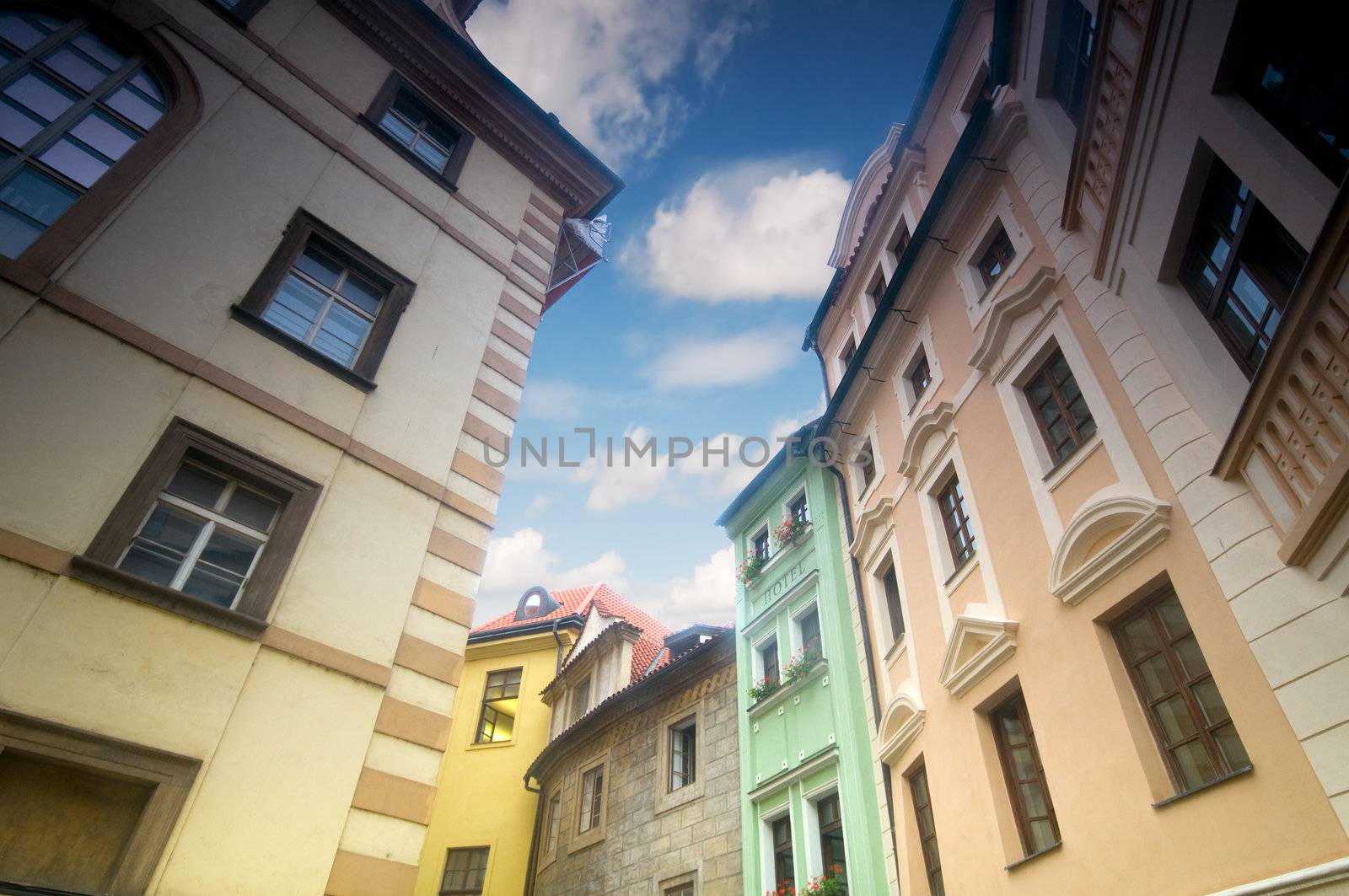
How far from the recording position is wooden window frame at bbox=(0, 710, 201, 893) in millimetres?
4891

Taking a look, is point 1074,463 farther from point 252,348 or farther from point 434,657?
point 252,348

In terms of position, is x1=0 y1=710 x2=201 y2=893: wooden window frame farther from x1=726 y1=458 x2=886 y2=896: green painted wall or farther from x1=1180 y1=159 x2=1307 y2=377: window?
x1=726 y1=458 x2=886 y2=896: green painted wall

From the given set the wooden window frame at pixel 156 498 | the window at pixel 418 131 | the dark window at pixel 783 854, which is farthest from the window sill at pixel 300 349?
the dark window at pixel 783 854

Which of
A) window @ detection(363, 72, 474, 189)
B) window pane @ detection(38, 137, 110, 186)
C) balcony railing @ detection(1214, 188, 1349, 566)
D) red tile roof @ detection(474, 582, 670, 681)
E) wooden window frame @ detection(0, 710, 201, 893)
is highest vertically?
red tile roof @ detection(474, 582, 670, 681)

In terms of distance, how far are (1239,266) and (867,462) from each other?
886 centimetres

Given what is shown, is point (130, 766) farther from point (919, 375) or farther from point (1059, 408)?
point (919, 375)

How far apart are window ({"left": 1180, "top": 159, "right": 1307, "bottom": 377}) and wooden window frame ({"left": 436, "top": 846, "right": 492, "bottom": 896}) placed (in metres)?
22.2

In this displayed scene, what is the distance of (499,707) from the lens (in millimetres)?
25844

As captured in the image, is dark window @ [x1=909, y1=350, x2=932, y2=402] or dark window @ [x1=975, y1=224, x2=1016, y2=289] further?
dark window @ [x1=909, y1=350, x2=932, y2=402]

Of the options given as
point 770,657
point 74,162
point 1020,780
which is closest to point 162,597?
point 74,162

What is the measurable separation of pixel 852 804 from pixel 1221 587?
24.8ft

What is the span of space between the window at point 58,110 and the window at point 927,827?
38.5 feet

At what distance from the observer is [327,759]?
618 centimetres

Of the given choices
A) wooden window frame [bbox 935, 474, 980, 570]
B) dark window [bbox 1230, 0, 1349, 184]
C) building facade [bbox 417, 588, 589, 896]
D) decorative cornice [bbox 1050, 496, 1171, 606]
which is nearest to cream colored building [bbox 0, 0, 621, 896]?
decorative cornice [bbox 1050, 496, 1171, 606]
